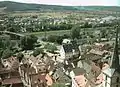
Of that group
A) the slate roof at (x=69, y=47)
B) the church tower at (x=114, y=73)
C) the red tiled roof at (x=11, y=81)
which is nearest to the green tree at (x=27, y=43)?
the slate roof at (x=69, y=47)

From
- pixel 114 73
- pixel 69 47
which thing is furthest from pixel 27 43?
pixel 114 73

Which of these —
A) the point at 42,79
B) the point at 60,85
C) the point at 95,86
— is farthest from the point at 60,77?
the point at 95,86

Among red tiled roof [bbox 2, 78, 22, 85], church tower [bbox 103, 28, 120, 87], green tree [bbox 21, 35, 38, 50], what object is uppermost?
church tower [bbox 103, 28, 120, 87]

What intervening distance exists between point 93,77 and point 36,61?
16230mm

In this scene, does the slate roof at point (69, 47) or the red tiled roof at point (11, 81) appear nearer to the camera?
the red tiled roof at point (11, 81)

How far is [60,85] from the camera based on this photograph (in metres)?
28.7

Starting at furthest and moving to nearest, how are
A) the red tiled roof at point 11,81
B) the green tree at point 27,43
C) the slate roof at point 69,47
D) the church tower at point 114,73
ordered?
the green tree at point 27,43
the slate roof at point 69,47
the red tiled roof at point 11,81
the church tower at point 114,73

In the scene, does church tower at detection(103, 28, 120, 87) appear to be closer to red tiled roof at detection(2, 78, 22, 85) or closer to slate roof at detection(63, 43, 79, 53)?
red tiled roof at detection(2, 78, 22, 85)

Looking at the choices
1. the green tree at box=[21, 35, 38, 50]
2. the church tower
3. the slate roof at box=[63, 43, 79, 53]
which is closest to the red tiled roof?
the church tower

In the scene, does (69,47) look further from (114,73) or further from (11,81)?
(114,73)

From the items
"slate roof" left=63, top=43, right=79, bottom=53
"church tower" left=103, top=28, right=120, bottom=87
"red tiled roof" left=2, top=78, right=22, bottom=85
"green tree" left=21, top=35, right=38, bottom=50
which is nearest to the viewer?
"church tower" left=103, top=28, right=120, bottom=87

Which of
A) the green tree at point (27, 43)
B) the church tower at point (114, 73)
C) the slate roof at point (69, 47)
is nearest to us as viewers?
the church tower at point (114, 73)

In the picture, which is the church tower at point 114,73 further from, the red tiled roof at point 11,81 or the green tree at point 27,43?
the green tree at point 27,43

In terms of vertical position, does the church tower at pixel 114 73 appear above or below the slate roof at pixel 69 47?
above
